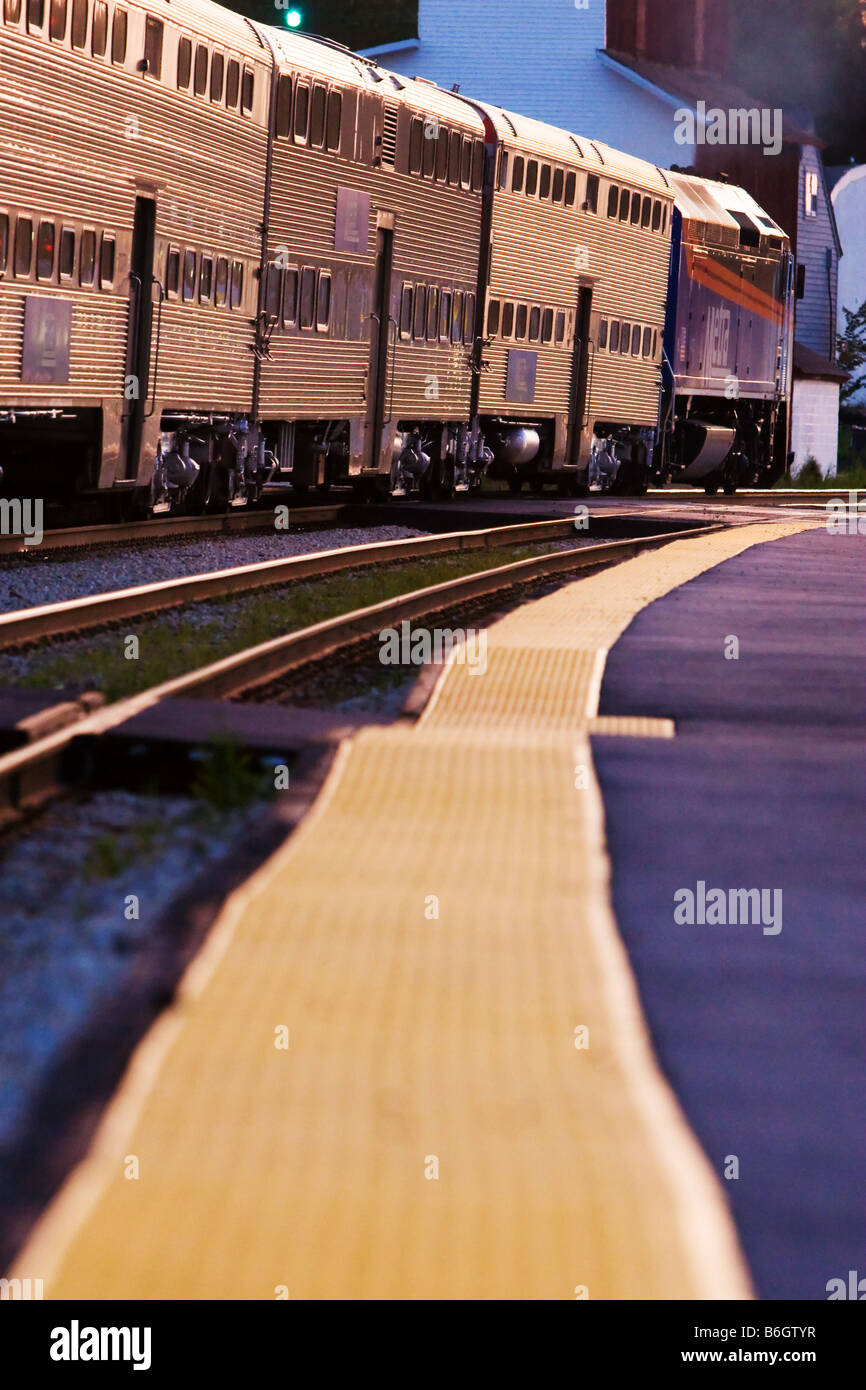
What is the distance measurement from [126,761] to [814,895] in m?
2.94

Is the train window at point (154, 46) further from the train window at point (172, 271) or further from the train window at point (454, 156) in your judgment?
the train window at point (454, 156)

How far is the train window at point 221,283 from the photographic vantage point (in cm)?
2097

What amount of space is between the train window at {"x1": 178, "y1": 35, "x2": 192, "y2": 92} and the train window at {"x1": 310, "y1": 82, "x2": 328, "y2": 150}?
3.07 meters

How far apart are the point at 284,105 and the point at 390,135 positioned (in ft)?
8.83

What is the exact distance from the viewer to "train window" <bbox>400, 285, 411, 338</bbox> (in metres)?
25.6

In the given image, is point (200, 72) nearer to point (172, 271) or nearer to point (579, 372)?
point (172, 271)

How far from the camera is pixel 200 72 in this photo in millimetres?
20203

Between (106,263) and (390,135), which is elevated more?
(390,135)

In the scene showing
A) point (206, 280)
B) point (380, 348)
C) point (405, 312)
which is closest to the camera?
point (206, 280)

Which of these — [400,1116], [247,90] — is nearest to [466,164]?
[247,90]

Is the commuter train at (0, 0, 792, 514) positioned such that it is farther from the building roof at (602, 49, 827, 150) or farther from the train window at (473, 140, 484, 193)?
the building roof at (602, 49, 827, 150)

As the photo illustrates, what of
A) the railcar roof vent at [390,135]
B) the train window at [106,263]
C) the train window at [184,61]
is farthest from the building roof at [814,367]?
the train window at [106,263]
